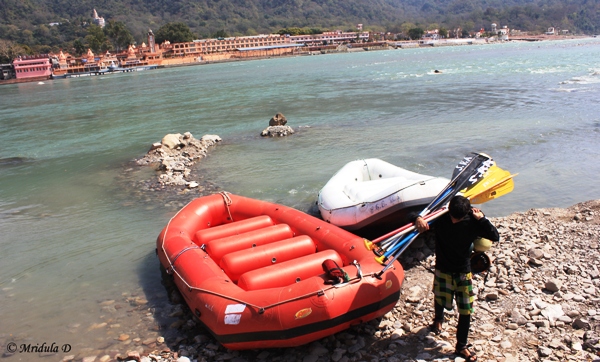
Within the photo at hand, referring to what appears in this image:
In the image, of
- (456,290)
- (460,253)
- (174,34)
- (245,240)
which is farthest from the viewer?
(174,34)

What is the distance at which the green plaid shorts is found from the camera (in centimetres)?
396

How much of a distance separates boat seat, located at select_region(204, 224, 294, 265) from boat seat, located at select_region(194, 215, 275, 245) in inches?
5.9

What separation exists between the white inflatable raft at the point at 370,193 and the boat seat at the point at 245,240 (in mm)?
1047

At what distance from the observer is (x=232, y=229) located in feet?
21.2

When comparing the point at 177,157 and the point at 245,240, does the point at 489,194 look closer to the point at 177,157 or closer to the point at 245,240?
the point at 245,240

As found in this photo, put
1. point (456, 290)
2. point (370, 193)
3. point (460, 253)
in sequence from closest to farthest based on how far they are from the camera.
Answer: point (460, 253) → point (456, 290) → point (370, 193)

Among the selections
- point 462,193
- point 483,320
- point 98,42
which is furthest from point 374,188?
point 98,42

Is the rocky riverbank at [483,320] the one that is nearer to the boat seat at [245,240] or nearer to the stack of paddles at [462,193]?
the stack of paddles at [462,193]

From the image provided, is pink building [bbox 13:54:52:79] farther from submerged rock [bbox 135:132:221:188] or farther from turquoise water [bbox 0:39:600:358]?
submerged rock [bbox 135:132:221:188]

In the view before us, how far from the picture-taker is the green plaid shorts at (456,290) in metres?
3.96

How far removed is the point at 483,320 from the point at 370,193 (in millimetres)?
2890

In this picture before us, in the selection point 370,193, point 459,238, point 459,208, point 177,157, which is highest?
point 459,208

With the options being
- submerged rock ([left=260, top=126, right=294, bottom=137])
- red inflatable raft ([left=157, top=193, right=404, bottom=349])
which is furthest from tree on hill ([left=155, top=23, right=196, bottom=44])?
red inflatable raft ([left=157, top=193, right=404, bottom=349])

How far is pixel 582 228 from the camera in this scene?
6.20m
